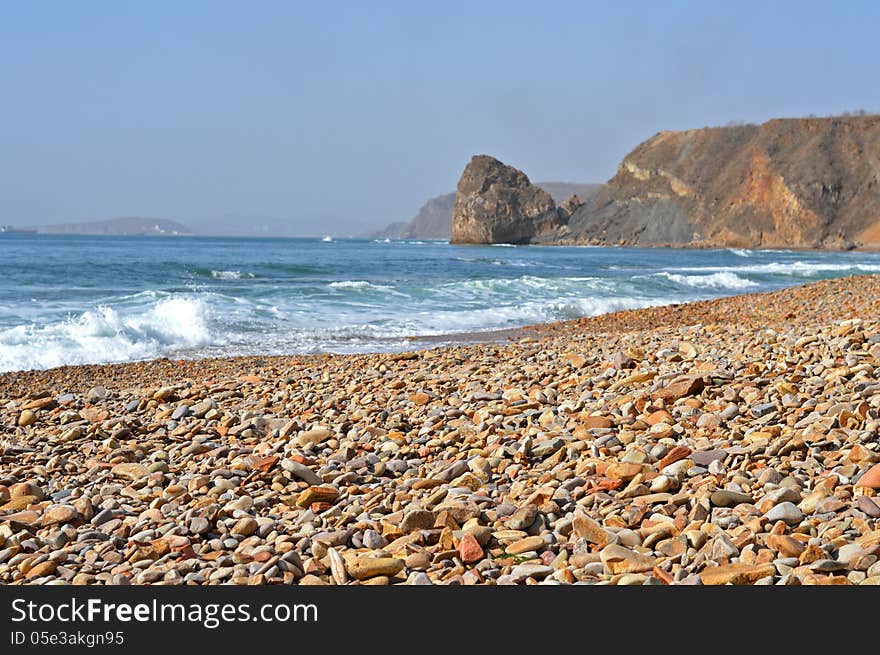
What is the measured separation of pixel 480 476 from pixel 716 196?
9767 centimetres

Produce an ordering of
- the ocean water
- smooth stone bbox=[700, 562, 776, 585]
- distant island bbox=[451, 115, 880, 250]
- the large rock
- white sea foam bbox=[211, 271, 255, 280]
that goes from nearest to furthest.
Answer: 1. smooth stone bbox=[700, 562, 776, 585]
2. the ocean water
3. white sea foam bbox=[211, 271, 255, 280]
4. distant island bbox=[451, 115, 880, 250]
5. the large rock

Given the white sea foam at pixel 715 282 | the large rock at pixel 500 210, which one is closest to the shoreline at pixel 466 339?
the white sea foam at pixel 715 282

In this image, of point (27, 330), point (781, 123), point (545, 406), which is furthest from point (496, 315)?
point (781, 123)

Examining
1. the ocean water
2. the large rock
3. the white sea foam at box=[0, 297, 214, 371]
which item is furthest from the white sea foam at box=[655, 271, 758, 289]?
the large rock

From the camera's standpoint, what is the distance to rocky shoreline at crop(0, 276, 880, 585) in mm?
3102

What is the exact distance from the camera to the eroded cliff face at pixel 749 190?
277 ft

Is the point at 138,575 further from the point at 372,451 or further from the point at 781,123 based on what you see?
the point at 781,123

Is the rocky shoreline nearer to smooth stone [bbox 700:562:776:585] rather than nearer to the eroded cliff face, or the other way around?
smooth stone [bbox 700:562:776:585]

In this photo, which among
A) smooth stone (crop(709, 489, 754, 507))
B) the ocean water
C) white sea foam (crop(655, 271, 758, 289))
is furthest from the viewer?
white sea foam (crop(655, 271, 758, 289))

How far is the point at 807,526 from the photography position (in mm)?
3131

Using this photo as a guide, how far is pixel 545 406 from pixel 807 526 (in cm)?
239

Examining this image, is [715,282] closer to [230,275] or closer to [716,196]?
[230,275]

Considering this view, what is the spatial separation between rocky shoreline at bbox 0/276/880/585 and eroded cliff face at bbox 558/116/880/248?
→ 83070mm

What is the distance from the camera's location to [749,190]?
9181 centimetres
